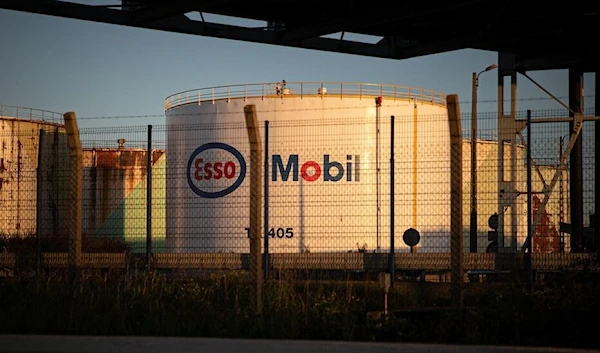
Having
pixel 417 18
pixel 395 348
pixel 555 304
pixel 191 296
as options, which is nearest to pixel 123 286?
pixel 191 296

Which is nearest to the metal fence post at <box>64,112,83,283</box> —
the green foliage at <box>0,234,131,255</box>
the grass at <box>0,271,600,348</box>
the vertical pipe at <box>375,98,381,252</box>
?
the grass at <box>0,271,600,348</box>

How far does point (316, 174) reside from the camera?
21141 millimetres

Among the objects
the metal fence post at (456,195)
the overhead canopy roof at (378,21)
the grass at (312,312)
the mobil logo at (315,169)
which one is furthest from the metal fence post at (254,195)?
the mobil logo at (315,169)

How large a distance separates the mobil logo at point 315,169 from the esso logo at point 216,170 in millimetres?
1006

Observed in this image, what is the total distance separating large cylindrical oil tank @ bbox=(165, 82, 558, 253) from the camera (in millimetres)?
21188

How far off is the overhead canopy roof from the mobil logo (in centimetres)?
419

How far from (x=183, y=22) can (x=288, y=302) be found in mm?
7104

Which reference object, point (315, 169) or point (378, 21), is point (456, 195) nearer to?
point (378, 21)

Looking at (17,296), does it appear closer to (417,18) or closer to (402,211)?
(417,18)

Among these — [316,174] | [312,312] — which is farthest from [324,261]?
[316,174]

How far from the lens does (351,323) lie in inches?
362

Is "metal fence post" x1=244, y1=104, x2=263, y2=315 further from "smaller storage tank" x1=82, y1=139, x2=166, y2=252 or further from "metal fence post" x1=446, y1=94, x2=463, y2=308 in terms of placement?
"smaller storage tank" x1=82, y1=139, x2=166, y2=252

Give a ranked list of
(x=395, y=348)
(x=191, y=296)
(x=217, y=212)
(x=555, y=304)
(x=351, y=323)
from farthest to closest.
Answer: (x=217, y=212) → (x=191, y=296) → (x=555, y=304) → (x=351, y=323) → (x=395, y=348)

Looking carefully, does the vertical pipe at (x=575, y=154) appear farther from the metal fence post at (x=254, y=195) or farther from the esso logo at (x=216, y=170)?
the metal fence post at (x=254, y=195)
